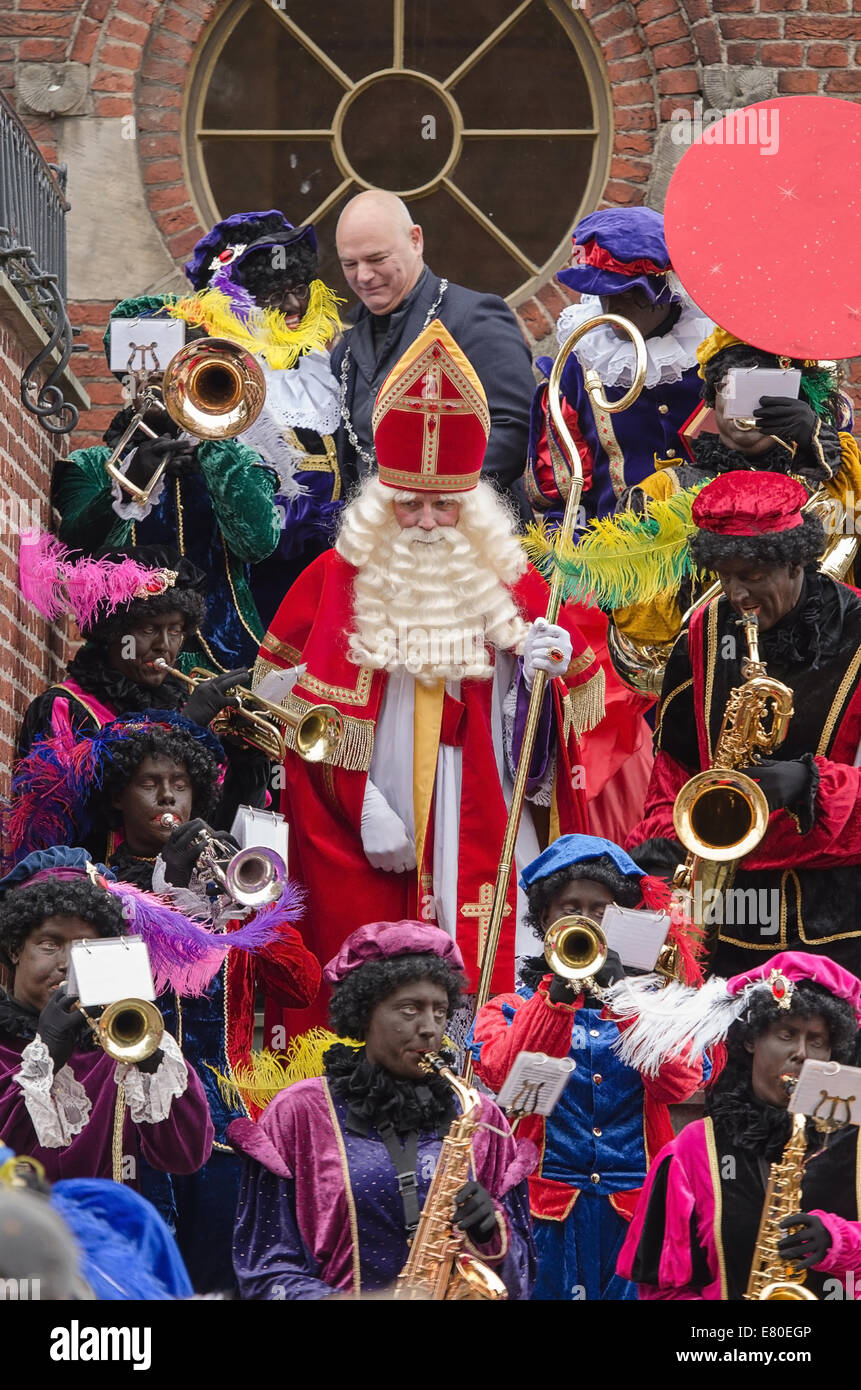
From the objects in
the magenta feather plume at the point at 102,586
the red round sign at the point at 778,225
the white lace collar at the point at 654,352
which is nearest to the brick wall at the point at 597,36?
the white lace collar at the point at 654,352

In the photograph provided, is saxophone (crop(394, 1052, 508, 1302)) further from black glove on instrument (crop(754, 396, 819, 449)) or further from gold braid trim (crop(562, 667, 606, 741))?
black glove on instrument (crop(754, 396, 819, 449))

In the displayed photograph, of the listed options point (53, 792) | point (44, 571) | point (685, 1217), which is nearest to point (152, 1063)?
point (685, 1217)

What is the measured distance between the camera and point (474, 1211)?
A: 20.3 feet

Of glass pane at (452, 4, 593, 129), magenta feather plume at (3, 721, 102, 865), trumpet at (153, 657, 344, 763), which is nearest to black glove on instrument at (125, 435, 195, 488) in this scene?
trumpet at (153, 657, 344, 763)

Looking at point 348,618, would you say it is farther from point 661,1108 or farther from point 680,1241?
point 680,1241

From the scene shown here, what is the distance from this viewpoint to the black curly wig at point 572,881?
7.08 meters

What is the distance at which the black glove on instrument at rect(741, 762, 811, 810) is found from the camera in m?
7.03

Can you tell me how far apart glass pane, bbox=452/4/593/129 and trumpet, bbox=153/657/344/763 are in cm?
378

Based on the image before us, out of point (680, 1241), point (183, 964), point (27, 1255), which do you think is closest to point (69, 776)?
point (183, 964)

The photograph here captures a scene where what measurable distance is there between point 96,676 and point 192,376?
3.38ft

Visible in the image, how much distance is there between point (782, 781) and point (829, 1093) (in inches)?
43.8

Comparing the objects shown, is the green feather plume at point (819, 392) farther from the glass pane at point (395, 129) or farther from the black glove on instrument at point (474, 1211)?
the glass pane at point (395, 129)

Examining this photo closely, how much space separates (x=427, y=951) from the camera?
22.2 ft

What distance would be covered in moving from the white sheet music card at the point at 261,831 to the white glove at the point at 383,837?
103cm
